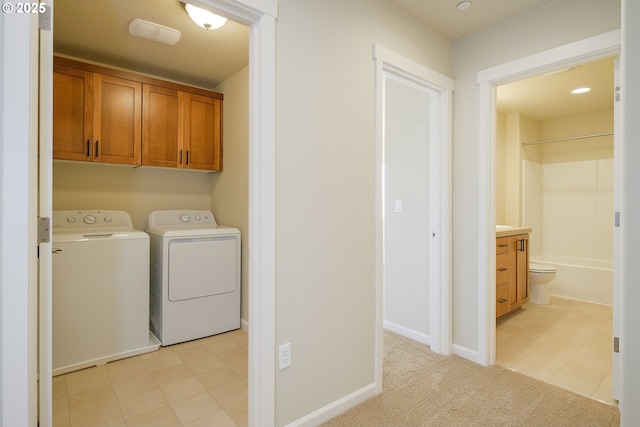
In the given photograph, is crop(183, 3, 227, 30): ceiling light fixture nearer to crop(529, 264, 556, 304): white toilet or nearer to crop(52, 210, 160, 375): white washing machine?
crop(52, 210, 160, 375): white washing machine

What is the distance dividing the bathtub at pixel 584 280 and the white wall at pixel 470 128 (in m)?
2.54

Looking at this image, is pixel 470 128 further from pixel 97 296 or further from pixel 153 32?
pixel 97 296

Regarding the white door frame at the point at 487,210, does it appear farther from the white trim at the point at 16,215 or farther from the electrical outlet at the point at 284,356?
the white trim at the point at 16,215

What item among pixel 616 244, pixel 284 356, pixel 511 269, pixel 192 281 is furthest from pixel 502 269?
pixel 192 281

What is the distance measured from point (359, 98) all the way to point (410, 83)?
66 centimetres

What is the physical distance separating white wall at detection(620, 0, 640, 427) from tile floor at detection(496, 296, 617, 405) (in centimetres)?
137

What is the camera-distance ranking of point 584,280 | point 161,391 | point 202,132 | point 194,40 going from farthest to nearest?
point 584,280 → point 202,132 → point 194,40 → point 161,391

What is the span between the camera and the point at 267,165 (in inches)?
62.6

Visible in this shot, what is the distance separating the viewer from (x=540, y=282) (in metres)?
3.99

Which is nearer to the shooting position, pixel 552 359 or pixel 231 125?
pixel 552 359

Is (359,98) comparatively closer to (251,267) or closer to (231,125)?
(251,267)

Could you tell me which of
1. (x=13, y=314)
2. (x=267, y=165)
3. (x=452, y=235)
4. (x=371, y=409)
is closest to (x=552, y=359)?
(x=452, y=235)

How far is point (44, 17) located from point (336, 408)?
2187 mm

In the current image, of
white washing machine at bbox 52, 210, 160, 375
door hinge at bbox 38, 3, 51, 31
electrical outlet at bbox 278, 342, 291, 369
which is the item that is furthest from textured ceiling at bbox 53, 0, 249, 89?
electrical outlet at bbox 278, 342, 291, 369
